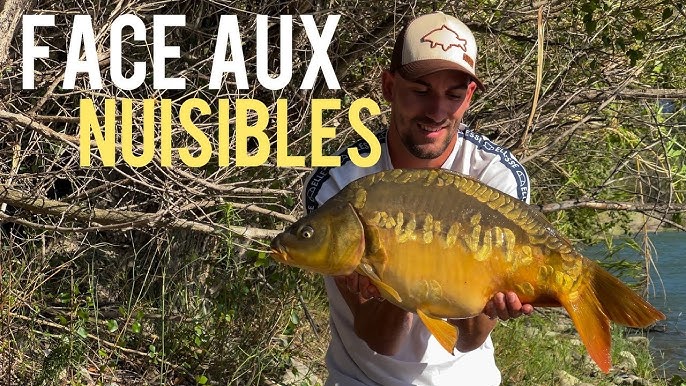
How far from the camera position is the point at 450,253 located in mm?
1886

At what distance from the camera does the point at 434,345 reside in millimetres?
2246

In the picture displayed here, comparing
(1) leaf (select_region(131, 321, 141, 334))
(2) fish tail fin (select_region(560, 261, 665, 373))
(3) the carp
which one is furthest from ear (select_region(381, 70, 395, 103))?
(1) leaf (select_region(131, 321, 141, 334))

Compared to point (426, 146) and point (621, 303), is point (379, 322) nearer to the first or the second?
point (426, 146)

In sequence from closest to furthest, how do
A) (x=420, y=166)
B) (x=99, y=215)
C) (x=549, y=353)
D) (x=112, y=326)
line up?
(x=420, y=166), (x=99, y=215), (x=112, y=326), (x=549, y=353)

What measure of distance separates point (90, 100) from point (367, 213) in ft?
7.09

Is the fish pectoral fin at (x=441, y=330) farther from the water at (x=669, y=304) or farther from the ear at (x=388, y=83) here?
the water at (x=669, y=304)

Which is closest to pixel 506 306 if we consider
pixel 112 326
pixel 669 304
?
pixel 112 326

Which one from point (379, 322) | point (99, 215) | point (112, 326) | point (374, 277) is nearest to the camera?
point (374, 277)

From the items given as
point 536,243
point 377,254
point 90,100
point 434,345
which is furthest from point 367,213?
point 90,100

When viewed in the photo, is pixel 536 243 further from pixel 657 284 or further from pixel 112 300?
pixel 657 284

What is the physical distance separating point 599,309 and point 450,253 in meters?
0.29

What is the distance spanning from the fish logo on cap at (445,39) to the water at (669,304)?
3586mm

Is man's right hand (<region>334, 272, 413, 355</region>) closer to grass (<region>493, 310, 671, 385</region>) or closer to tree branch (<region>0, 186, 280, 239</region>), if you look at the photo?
tree branch (<region>0, 186, 280, 239</region>)

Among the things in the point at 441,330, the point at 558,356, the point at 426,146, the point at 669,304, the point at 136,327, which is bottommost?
the point at 669,304
